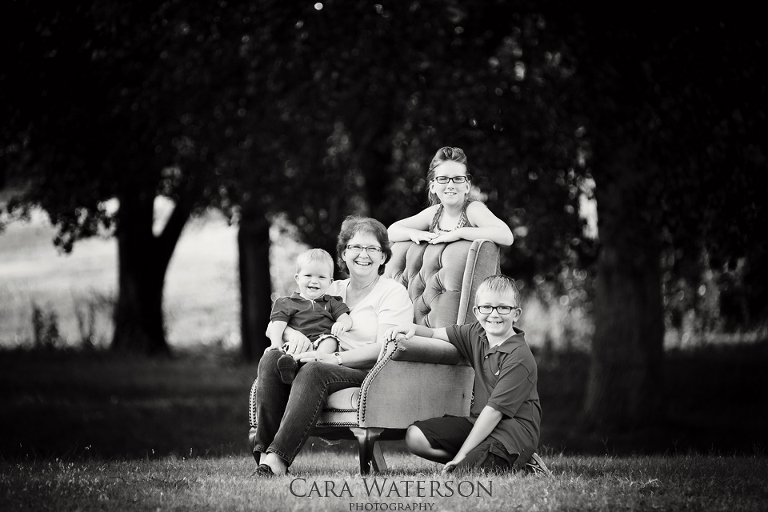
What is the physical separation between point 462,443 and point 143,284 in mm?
11827

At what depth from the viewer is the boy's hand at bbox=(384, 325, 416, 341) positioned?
5.43 meters

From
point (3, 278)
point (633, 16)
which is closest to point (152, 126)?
point (633, 16)

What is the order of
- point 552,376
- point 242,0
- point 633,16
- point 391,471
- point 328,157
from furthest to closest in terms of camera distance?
point 552,376
point 328,157
point 242,0
point 633,16
point 391,471

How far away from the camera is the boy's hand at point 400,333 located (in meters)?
5.43

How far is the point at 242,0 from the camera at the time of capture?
377 inches

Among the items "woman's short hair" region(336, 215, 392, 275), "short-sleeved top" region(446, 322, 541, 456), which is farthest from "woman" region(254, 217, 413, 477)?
"short-sleeved top" region(446, 322, 541, 456)

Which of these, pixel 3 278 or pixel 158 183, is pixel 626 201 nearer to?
pixel 158 183

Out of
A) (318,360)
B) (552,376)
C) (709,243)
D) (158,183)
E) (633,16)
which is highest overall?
(633,16)

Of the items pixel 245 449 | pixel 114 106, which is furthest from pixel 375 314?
pixel 114 106

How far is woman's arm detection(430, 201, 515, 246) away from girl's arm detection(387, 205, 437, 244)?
0.16 m

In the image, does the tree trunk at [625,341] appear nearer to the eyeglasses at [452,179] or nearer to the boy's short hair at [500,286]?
the eyeglasses at [452,179]

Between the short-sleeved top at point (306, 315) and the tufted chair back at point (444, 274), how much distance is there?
0.78 metres

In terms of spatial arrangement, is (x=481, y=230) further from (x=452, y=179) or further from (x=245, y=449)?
(x=245, y=449)

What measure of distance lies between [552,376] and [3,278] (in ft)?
58.0
